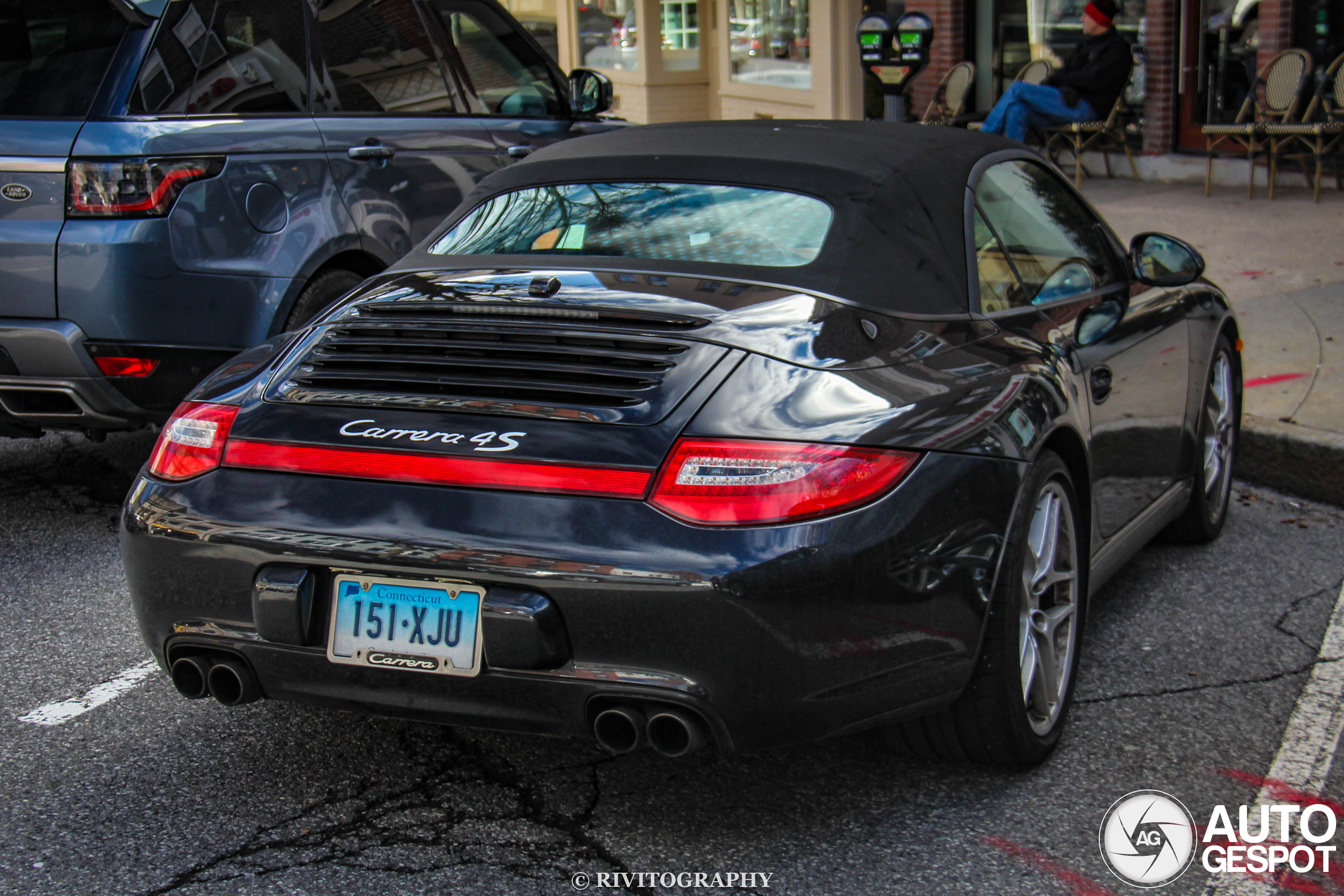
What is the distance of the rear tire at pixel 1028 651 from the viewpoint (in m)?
3.00

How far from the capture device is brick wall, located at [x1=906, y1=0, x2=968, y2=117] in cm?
1462

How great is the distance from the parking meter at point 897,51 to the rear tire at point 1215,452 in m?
3.90

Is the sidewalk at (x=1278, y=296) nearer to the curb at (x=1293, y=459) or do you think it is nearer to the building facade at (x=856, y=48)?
the curb at (x=1293, y=459)

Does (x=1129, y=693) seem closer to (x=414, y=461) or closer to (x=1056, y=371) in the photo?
(x=1056, y=371)

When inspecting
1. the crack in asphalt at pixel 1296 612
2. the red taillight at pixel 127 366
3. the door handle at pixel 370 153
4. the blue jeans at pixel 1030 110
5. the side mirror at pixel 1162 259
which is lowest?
the crack in asphalt at pixel 1296 612

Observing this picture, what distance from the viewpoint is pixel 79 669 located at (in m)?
3.98

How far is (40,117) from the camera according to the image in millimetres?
4914

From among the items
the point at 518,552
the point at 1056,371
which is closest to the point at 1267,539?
the point at 1056,371

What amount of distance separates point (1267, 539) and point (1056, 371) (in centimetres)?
206

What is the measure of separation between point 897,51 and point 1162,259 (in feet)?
15.1

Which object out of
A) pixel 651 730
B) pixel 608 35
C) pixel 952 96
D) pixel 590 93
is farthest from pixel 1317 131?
pixel 608 35

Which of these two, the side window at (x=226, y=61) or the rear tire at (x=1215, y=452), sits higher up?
the side window at (x=226, y=61)

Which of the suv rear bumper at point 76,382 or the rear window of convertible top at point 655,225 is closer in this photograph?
the rear window of convertible top at point 655,225

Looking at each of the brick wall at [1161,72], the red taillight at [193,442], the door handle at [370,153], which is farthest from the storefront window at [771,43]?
the red taillight at [193,442]
